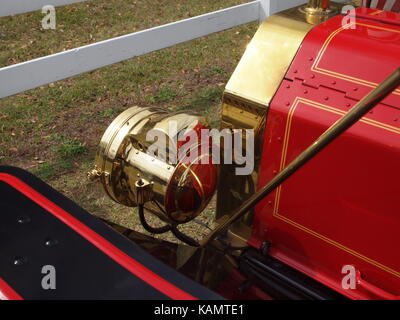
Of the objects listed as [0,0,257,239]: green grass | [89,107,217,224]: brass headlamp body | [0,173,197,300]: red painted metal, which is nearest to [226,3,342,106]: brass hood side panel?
[89,107,217,224]: brass headlamp body

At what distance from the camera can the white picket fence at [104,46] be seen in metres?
3.21

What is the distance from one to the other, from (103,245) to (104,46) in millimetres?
2541

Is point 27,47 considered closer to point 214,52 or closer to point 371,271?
point 214,52

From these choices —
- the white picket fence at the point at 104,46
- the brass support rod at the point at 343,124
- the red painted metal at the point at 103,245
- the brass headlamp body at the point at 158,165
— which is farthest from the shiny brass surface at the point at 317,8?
the white picket fence at the point at 104,46

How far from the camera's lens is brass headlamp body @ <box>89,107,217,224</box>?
170cm

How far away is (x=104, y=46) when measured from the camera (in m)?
3.51

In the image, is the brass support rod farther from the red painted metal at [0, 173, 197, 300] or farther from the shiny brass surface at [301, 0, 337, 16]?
the shiny brass surface at [301, 0, 337, 16]

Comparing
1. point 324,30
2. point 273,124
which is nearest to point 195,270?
point 273,124

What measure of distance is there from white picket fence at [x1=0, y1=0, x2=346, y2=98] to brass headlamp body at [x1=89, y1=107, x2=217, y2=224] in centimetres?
170

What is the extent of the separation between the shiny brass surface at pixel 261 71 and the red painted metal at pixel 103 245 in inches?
28.5

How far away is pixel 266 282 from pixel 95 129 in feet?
8.79

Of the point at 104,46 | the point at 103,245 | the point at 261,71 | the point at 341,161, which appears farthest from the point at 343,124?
the point at 104,46

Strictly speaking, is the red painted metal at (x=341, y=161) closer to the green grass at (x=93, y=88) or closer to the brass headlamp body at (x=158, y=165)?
the brass headlamp body at (x=158, y=165)

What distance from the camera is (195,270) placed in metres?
1.79
